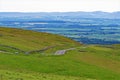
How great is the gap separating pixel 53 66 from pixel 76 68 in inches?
171

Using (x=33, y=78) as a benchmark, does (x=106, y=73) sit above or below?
below

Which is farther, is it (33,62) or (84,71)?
(33,62)

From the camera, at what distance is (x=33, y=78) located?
159 feet

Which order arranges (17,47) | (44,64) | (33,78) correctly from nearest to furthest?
(33,78) < (44,64) < (17,47)

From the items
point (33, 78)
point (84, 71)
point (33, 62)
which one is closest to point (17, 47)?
point (33, 62)

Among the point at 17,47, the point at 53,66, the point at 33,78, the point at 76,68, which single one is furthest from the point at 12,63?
the point at 17,47

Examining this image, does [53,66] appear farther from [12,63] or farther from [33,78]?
[33,78]

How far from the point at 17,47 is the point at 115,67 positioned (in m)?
33.9

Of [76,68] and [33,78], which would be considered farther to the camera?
[76,68]

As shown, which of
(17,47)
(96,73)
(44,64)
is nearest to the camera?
(96,73)

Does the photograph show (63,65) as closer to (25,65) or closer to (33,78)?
(25,65)

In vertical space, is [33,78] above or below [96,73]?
above

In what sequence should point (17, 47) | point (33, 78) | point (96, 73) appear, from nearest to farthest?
1. point (33, 78)
2. point (96, 73)
3. point (17, 47)

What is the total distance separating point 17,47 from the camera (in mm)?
103875
